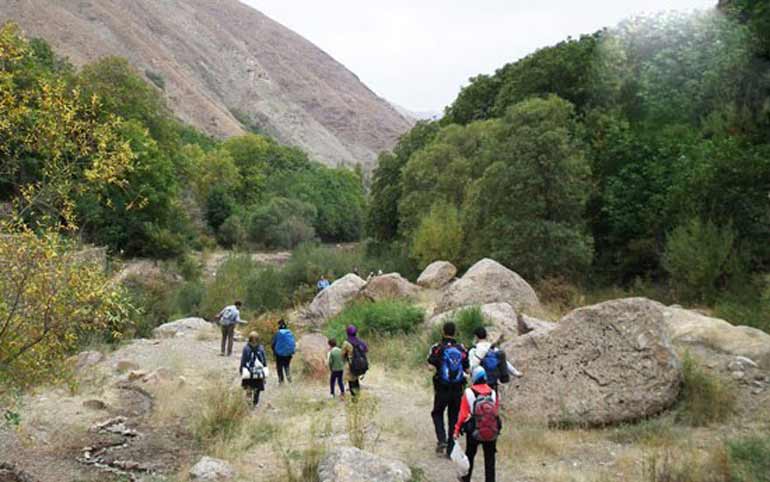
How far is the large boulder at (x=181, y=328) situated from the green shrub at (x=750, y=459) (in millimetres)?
19252

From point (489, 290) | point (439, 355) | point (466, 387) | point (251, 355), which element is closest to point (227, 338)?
point (251, 355)

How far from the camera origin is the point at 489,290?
17.3m

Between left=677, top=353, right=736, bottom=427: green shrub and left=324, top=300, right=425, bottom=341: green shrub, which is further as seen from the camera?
left=324, top=300, right=425, bottom=341: green shrub

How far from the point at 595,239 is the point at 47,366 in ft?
74.4

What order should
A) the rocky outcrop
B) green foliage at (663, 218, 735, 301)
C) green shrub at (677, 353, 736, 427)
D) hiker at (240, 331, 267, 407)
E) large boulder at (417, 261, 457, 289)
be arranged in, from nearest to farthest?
the rocky outcrop
green shrub at (677, 353, 736, 427)
hiker at (240, 331, 267, 407)
green foliage at (663, 218, 735, 301)
large boulder at (417, 261, 457, 289)

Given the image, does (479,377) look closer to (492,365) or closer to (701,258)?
(492,365)

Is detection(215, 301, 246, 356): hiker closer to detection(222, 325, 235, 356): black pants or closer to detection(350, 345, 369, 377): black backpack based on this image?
detection(222, 325, 235, 356): black pants

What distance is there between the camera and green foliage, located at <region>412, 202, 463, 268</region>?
28336 mm

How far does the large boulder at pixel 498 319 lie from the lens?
1382cm

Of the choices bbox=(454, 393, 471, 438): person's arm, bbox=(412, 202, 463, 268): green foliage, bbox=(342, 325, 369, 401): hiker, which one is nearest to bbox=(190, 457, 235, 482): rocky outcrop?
bbox=(342, 325, 369, 401): hiker

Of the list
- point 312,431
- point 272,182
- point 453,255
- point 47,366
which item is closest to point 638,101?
point 453,255

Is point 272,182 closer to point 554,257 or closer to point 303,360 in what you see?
point 554,257

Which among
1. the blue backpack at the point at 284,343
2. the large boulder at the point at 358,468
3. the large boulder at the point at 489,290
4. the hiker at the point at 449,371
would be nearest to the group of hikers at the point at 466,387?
the hiker at the point at 449,371

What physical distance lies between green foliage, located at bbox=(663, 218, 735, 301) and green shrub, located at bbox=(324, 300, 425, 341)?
26.8 feet
